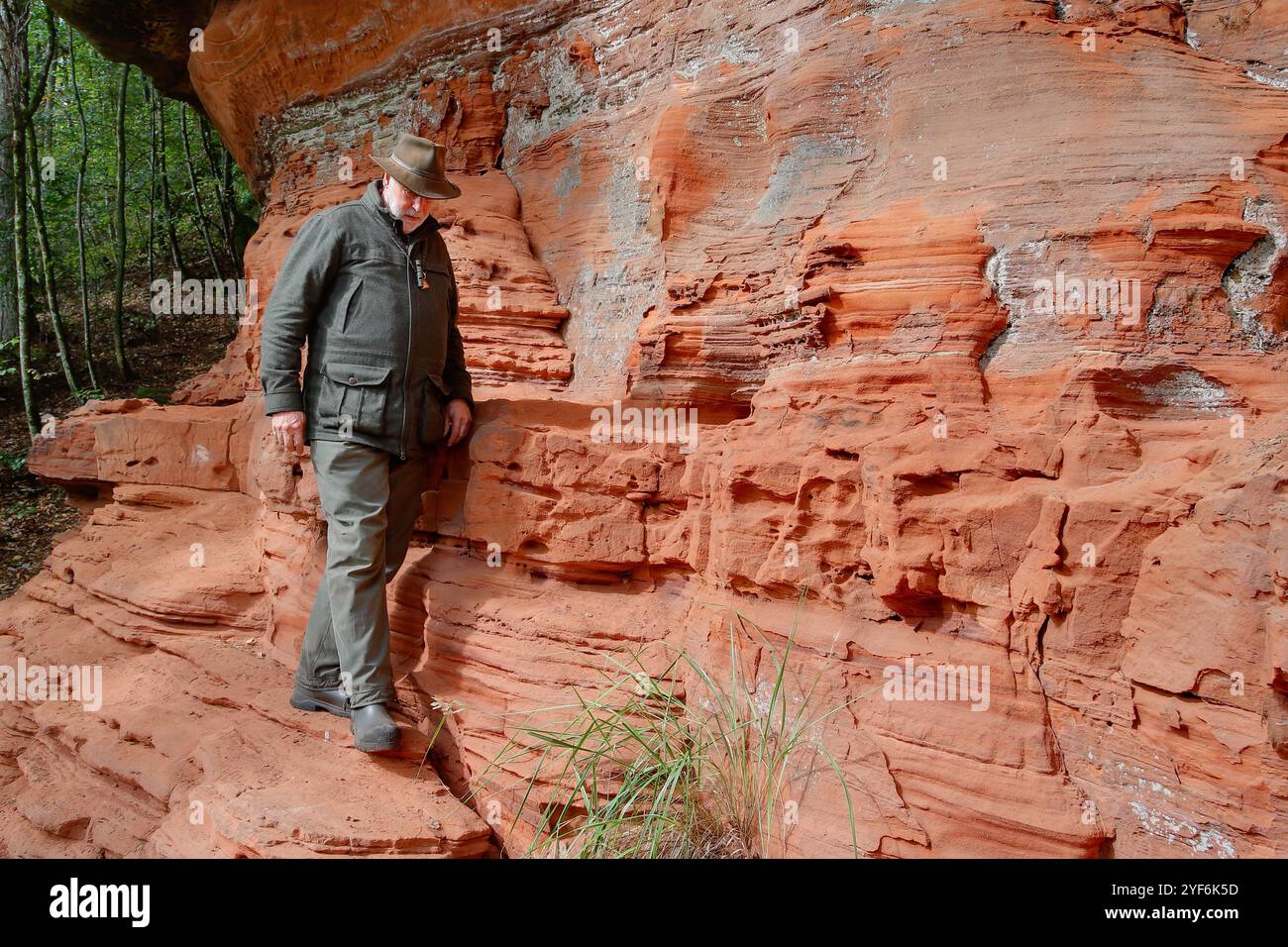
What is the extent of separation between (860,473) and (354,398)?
6.75ft

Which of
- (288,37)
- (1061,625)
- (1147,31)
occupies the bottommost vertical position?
(1061,625)

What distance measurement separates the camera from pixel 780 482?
11.2 ft

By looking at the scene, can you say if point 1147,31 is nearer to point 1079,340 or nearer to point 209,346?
point 1079,340

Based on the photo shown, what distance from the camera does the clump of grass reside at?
2.97 m

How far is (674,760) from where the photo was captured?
317cm

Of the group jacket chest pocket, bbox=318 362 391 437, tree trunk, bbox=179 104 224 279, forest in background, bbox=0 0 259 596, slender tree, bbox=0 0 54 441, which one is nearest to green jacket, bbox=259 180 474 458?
jacket chest pocket, bbox=318 362 391 437

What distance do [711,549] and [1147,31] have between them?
2839mm

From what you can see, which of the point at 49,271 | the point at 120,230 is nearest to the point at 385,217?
the point at 49,271

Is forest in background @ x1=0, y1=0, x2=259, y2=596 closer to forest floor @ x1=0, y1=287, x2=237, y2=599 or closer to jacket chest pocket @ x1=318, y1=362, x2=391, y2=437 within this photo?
forest floor @ x1=0, y1=287, x2=237, y2=599

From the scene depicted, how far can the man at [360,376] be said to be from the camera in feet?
11.5

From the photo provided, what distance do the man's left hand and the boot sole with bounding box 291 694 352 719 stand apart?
129 cm

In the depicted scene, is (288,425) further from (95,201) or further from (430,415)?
(95,201)

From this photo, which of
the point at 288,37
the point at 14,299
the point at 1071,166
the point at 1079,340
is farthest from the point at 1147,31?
the point at 14,299

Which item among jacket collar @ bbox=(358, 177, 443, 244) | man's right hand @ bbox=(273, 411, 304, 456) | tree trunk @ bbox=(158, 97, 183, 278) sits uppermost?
tree trunk @ bbox=(158, 97, 183, 278)
